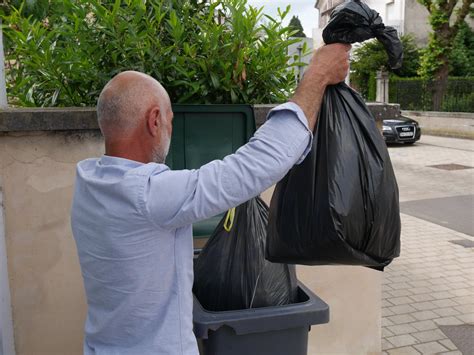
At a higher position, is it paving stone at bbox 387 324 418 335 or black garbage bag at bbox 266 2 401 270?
black garbage bag at bbox 266 2 401 270

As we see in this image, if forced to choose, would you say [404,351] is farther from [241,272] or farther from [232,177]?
[232,177]

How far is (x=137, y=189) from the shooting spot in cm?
133

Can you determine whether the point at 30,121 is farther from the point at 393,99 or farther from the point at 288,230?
the point at 393,99

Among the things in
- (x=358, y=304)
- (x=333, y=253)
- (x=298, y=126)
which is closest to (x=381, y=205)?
(x=333, y=253)

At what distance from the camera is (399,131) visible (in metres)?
16.0

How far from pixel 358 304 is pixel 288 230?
162 centimetres

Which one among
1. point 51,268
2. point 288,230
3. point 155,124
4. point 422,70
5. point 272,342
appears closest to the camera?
point 155,124

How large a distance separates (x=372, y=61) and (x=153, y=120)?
85.1 feet

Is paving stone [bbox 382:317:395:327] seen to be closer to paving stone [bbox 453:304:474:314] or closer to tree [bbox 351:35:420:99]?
paving stone [bbox 453:304:474:314]

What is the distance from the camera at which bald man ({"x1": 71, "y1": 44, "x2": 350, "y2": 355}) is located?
131 centimetres

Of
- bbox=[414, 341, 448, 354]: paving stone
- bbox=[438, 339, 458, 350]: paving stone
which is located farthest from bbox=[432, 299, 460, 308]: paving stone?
bbox=[414, 341, 448, 354]: paving stone

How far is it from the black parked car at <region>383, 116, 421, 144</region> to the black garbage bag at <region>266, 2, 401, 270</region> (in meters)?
14.7

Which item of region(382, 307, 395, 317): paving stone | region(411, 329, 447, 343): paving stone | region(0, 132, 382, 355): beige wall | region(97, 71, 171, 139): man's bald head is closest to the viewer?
region(97, 71, 171, 139): man's bald head

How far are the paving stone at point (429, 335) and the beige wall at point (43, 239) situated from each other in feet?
8.05
